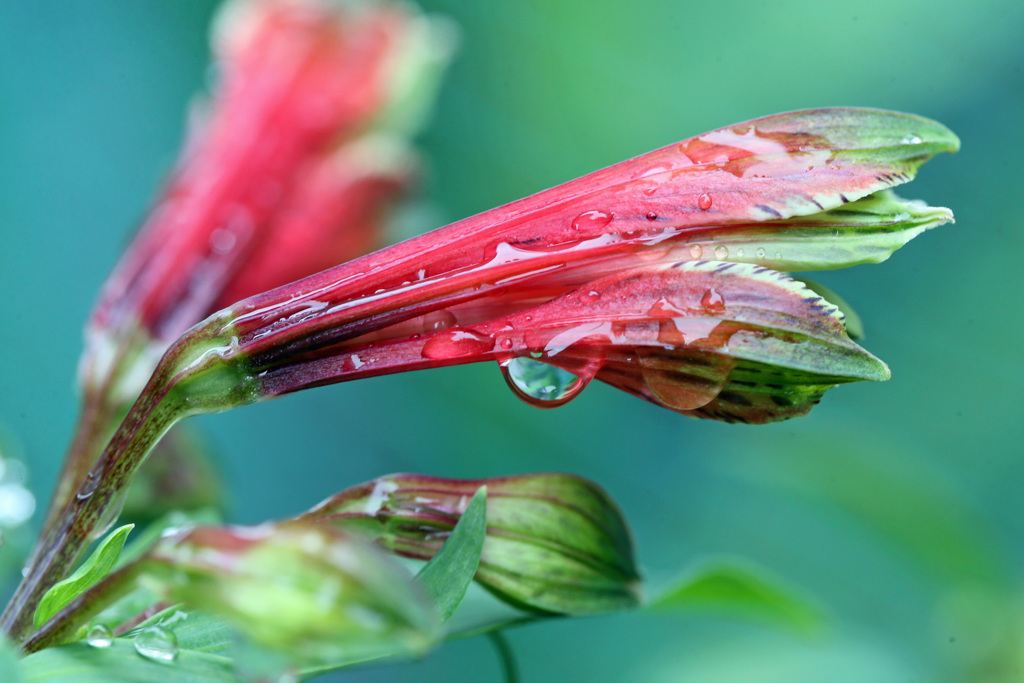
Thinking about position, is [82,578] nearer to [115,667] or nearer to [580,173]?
[115,667]

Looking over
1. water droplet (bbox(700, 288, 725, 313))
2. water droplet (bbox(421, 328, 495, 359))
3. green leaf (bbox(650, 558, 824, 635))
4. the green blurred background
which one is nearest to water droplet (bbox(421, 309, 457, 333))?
water droplet (bbox(421, 328, 495, 359))

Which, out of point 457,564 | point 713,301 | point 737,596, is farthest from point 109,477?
point 737,596

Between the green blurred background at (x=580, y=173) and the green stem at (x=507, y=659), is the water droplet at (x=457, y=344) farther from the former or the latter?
the green blurred background at (x=580, y=173)

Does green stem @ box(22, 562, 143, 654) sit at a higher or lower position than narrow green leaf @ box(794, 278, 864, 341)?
lower

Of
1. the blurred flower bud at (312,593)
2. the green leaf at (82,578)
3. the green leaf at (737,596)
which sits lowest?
the green leaf at (737,596)

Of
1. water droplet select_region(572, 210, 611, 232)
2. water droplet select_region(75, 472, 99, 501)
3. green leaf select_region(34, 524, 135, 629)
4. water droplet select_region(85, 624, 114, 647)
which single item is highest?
water droplet select_region(572, 210, 611, 232)

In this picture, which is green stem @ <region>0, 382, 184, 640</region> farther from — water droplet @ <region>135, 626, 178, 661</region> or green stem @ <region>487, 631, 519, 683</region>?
green stem @ <region>487, 631, 519, 683</region>

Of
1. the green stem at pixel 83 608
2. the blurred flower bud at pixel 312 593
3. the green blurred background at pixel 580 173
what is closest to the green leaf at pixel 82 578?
the green stem at pixel 83 608
